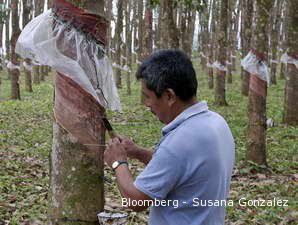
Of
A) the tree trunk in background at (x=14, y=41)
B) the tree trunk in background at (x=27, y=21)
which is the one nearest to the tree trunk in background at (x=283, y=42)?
the tree trunk in background at (x=27, y=21)

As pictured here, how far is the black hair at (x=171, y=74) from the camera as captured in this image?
6.97 feet

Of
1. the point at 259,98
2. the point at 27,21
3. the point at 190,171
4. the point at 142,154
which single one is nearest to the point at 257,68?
the point at 259,98

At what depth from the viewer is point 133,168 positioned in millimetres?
6547

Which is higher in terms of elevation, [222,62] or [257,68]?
[257,68]

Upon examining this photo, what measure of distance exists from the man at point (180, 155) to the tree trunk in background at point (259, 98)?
161 inches

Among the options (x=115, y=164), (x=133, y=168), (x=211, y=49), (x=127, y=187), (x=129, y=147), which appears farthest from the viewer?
(x=211, y=49)

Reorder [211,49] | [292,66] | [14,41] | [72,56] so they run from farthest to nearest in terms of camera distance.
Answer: [211,49], [14,41], [292,66], [72,56]

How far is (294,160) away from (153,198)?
17.9 feet

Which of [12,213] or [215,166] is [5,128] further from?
[215,166]

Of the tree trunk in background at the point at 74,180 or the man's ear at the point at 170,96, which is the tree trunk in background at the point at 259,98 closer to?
the tree trunk in background at the point at 74,180

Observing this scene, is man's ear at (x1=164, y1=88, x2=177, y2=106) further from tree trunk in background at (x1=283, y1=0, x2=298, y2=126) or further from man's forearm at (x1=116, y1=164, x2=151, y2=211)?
tree trunk in background at (x1=283, y1=0, x2=298, y2=126)

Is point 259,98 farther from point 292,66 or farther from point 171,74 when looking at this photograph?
point 171,74

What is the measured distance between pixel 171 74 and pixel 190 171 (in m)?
0.44

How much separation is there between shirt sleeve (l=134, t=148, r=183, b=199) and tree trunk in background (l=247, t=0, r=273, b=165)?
4.35 m
